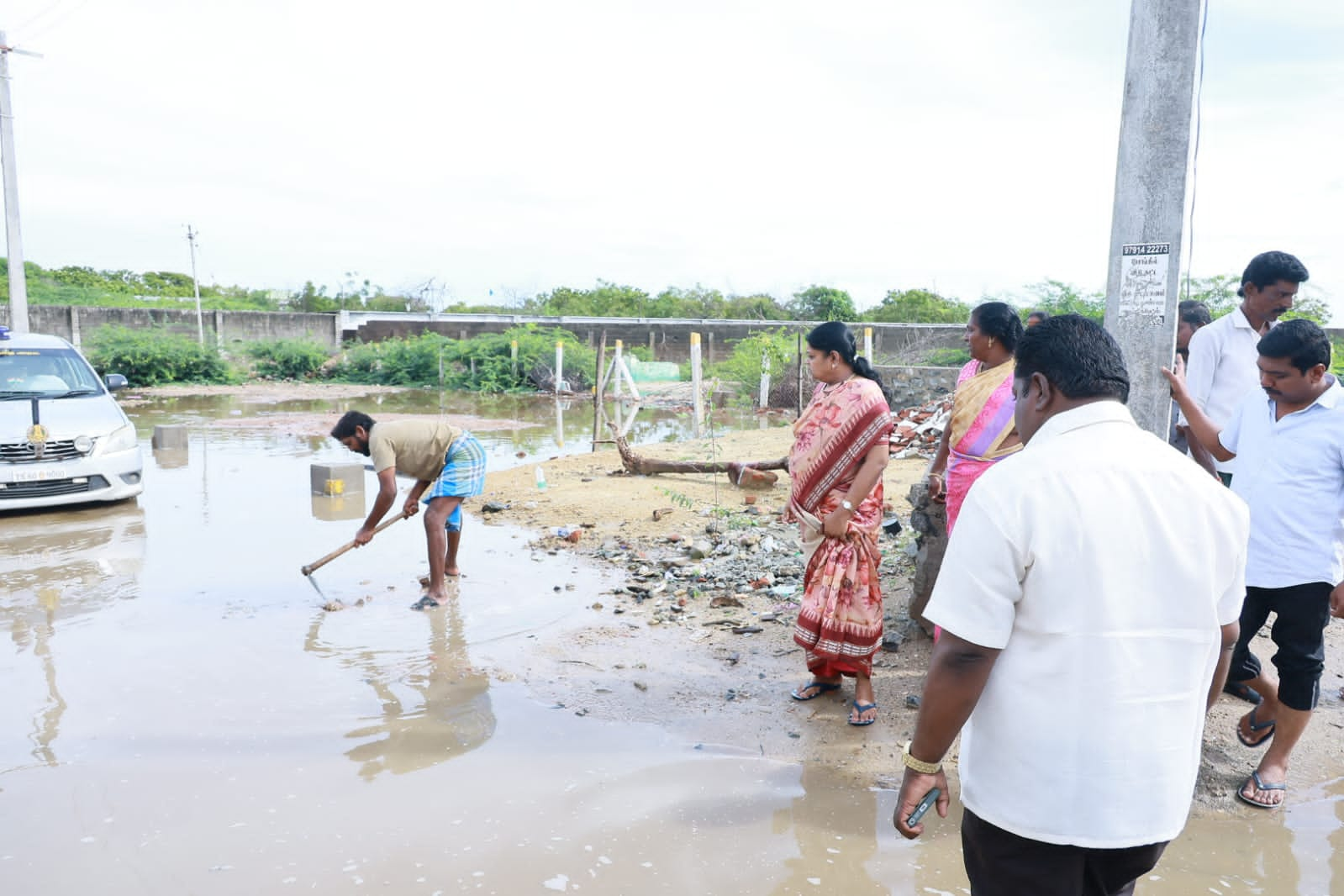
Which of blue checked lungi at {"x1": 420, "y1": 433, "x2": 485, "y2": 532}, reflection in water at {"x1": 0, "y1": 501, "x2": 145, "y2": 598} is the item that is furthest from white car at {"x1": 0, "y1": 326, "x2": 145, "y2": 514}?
blue checked lungi at {"x1": 420, "y1": 433, "x2": 485, "y2": 532}

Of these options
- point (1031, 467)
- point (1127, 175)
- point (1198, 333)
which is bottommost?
point (1031, 467)

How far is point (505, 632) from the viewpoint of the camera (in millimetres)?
5699

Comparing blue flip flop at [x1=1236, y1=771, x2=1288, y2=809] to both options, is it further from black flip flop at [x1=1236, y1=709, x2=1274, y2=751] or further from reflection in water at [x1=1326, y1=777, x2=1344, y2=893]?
black flip flop at [x1=1236, y1=709, x2=1274, y2=751]

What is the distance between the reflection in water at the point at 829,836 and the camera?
3.00 metres

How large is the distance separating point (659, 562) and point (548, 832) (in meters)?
3.94

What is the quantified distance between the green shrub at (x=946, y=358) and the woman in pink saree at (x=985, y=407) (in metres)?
15.8

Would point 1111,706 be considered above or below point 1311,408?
below

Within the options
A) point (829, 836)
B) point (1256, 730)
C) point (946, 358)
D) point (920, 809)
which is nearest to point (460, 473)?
point (829, 836)

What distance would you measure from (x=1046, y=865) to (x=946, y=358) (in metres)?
19.5

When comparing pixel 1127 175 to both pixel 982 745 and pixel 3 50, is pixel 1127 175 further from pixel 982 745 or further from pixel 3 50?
pixel 3 50

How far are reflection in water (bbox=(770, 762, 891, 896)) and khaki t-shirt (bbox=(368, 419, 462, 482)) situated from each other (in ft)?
11.7

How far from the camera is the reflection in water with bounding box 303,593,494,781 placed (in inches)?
157

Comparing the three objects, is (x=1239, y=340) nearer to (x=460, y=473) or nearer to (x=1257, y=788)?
(x=1257, y=788)

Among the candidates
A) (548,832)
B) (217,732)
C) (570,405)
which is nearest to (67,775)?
(217,732)
